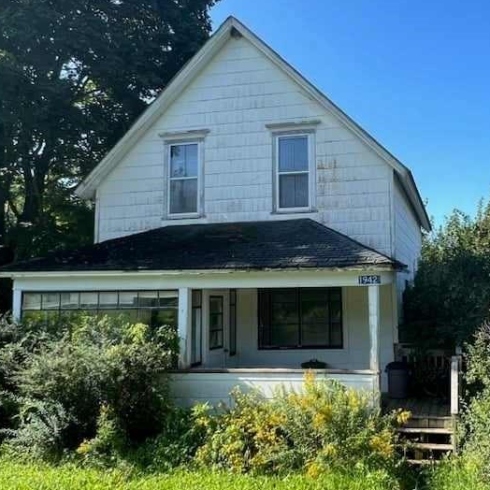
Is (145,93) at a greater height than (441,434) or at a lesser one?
greater

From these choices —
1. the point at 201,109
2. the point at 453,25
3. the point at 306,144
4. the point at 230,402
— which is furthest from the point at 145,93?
the point at 230,402

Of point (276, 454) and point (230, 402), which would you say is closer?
point (276, 454)

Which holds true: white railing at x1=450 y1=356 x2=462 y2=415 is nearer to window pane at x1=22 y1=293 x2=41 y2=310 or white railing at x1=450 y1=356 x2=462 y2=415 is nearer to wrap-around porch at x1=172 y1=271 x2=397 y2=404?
wrap-around porch at x1=172 y1=271 x2=397 y2=404

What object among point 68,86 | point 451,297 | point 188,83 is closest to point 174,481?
point 451,297

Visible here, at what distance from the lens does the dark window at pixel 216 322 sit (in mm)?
12898

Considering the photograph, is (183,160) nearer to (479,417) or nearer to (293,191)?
(293,191)

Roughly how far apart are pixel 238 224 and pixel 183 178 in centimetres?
190

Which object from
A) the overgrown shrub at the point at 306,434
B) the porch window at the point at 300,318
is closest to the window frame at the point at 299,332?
the porch window at the point at 300,318

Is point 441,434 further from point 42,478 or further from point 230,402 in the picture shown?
point 42,478

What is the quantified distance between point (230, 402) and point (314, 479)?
9.03ft

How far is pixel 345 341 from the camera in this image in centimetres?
1298

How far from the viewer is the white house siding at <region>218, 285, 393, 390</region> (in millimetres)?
12484

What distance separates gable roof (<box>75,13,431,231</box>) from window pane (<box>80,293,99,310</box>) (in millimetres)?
3967

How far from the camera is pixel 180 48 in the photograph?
20250mm
